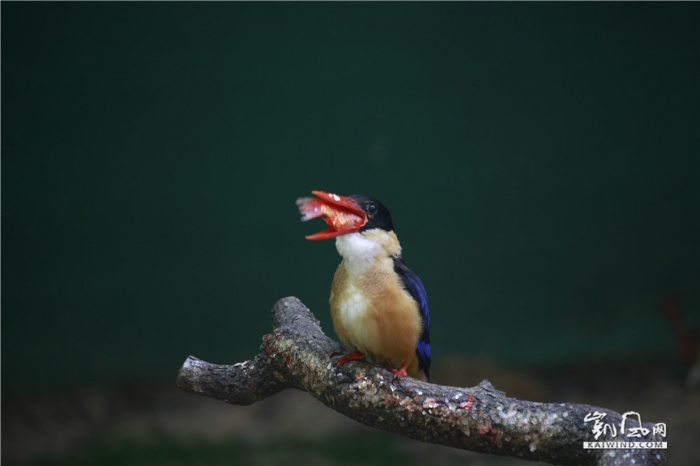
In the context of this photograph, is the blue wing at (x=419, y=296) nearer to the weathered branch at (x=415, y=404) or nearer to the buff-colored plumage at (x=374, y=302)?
the buff-colored plumage at (x=374, y=302)

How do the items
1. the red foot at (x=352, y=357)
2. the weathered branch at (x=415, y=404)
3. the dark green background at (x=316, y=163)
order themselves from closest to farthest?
the weathered branch at (x=415, y=404)
the red foot at (x=352, y=357)
the dark green background at (x=316, y=163)

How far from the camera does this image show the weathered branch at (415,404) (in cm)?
188

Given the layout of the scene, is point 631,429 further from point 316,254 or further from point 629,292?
point 629,292

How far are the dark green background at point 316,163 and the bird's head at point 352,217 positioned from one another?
2.48 metres

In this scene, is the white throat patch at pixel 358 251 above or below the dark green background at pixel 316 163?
below

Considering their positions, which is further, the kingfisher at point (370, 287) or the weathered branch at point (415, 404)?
the kingfisher at point (370, 287)

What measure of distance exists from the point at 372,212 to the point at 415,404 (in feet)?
1.93

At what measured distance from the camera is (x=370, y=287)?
2139mm

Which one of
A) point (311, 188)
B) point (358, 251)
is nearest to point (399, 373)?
point (358, 251)

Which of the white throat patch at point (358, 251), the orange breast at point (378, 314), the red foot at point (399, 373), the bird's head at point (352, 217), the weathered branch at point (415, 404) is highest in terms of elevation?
the bird's head at point (352, 217)

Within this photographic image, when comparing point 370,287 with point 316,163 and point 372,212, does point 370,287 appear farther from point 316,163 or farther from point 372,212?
point 316,163

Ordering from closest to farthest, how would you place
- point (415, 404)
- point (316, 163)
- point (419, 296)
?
point (415, 404) < point (419, 296) < point (316, 163)

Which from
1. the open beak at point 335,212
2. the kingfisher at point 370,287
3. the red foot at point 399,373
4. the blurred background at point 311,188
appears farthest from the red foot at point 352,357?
the blurred background at point 311,188

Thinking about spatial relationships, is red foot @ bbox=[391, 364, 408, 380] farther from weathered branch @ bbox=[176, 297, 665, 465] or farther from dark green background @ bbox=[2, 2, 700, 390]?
dark green background @ bbox=[2, 2, 700, 390]
